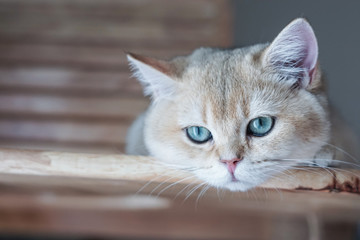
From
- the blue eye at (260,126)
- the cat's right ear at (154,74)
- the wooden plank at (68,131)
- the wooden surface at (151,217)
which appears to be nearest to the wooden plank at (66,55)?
the wooden plank at (68,131)

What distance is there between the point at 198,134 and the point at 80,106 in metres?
1.66

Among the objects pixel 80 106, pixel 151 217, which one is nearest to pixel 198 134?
pixel 80 106

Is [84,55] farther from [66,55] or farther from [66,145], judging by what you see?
[66,145]

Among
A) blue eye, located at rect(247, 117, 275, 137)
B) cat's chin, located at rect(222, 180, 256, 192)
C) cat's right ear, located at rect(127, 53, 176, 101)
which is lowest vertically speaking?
cat's chin, located at rect(222, 180, 256, 192)

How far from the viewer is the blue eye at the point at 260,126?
1351mm

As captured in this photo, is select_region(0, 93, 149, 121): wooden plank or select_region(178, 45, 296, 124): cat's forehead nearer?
select_region(178, 45, 296, 124): cat's forehead

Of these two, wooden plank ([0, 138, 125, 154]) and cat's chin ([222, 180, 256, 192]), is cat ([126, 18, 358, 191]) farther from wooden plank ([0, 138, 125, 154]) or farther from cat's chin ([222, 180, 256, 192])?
wooden plank ([0, 138, 125, 154])

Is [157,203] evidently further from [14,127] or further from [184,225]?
[14,127]

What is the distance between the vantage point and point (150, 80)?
157 cm

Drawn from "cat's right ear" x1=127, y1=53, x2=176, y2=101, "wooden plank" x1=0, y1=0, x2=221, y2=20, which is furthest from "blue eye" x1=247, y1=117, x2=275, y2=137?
"wooden plank" x1=0, y1=0, x2=221, y2=20

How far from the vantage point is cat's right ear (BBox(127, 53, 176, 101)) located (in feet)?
4.73

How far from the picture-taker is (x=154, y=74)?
4.96ft

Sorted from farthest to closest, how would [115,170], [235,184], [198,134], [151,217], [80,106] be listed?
[151,217] → [80,106] → [198,134] → [235,184] → [115,170]

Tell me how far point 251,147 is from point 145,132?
490 millimetres
